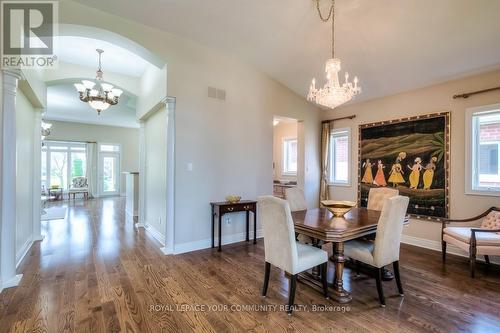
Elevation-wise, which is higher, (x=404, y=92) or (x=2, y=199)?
(x=404, y=92)

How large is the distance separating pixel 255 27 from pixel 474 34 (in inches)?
111

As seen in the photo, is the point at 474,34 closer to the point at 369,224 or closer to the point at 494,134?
the point at 494,134

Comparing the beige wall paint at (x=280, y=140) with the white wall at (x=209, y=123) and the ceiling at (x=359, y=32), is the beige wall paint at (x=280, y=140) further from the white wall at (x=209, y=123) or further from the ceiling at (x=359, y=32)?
the ceiling at (x=359, y=32)

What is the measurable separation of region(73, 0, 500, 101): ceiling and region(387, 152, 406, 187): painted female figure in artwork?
1.29 m

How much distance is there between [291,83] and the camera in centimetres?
496

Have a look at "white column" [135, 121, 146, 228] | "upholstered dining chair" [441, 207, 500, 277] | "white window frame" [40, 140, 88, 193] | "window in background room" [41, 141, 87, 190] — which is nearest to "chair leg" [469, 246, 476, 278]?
"upholstered dining chair" [441, 207, 500, 277]

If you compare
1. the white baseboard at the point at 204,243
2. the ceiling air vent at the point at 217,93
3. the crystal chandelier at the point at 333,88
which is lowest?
the white baseboard at the point at 204,243

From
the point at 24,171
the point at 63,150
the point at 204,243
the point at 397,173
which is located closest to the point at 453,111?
the point at 397,173

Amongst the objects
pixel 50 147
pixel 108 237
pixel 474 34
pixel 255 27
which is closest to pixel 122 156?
pixel 50 147

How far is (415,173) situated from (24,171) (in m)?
6.43

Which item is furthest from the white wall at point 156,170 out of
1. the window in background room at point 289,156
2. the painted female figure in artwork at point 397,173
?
the window in background room at point 289,156

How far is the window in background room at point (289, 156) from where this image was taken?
25.2ft

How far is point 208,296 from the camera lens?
2531 mm

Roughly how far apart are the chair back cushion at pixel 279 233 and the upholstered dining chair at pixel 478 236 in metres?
2.52
